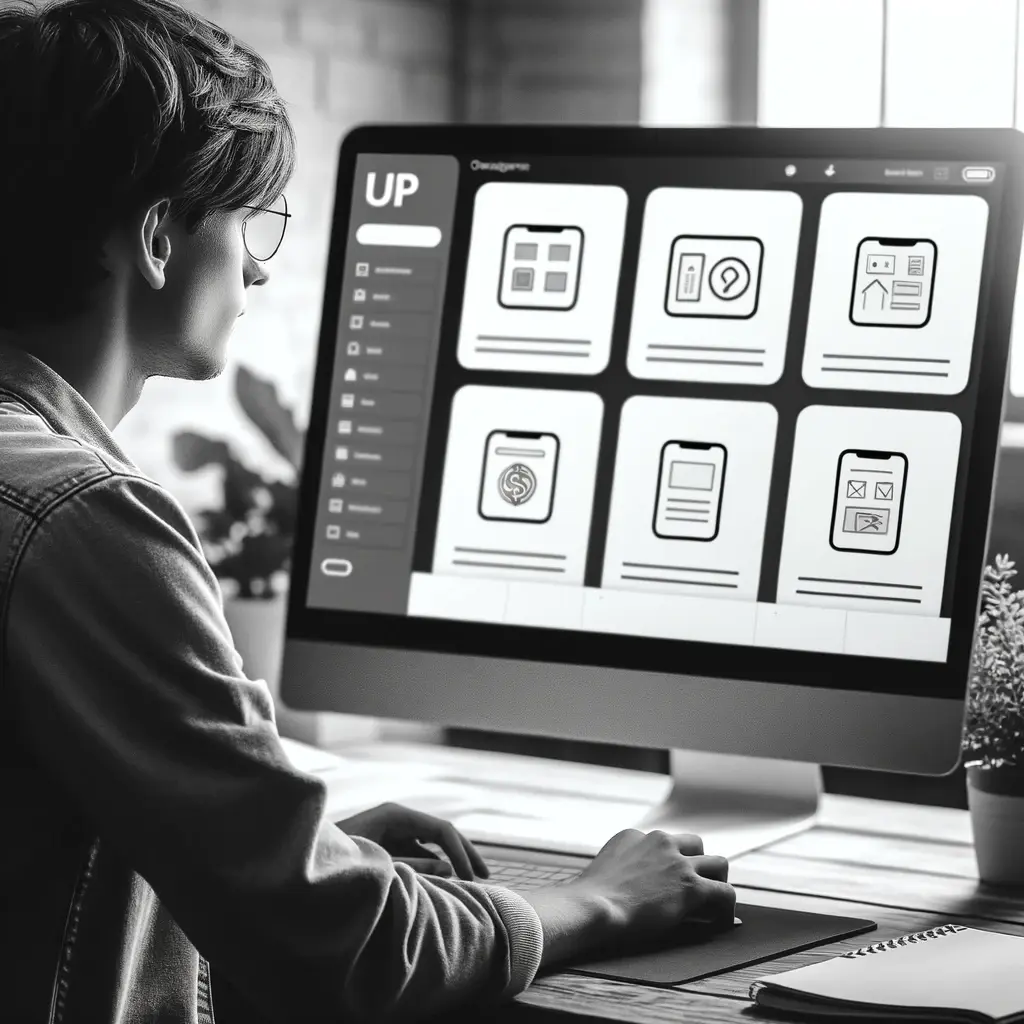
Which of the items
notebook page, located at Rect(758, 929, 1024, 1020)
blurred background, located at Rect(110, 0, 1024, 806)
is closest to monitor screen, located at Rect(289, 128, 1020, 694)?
notebook page, located at Rect(758, 929, 1024, 1020)

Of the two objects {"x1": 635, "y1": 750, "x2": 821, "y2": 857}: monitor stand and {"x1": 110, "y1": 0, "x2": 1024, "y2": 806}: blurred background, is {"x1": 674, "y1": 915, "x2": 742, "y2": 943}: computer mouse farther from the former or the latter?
{"x1": 110, "y1": 0, "x2": 1024, "y2": 806}: blurred background

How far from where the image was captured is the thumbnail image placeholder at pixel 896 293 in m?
1.05

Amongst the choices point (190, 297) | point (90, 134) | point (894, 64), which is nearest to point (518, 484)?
point (190, 297)

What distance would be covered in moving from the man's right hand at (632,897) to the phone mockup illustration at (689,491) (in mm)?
248

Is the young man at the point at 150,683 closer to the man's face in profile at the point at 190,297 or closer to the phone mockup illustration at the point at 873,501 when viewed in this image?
the man's face in profile at the point at 190,297

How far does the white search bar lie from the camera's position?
1.20 meters

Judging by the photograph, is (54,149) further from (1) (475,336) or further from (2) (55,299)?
(1) (475,336)

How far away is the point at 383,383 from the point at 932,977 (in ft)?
2.14

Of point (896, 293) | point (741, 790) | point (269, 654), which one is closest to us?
point (896, 293)

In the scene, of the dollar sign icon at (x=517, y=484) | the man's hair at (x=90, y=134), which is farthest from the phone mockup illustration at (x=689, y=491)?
the man's hair at (x=90, y=134)

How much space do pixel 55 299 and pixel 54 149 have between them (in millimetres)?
83

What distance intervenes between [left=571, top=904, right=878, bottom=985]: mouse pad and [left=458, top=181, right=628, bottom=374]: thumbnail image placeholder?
1.45 feet

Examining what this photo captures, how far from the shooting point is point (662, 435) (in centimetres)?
110

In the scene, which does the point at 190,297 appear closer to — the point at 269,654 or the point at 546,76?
the point at 269,654
